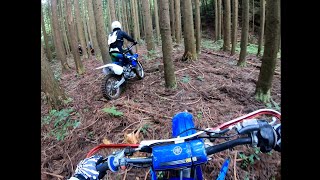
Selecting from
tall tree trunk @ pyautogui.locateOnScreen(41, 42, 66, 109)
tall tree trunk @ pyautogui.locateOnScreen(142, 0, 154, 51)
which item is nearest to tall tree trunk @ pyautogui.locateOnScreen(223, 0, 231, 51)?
tall tree trunk @ pyautogui.locateOnScreen(142, 0, 154, 51)

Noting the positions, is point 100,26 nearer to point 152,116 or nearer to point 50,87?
point 50,87

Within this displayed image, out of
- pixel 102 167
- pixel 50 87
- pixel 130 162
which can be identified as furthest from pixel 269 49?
pixel 50 87

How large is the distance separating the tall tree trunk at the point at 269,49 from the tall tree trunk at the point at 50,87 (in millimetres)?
4906

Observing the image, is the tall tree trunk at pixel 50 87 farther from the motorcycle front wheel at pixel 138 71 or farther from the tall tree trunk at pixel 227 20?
the tall tree trunk at pixel 227 20

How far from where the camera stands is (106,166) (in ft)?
4.82

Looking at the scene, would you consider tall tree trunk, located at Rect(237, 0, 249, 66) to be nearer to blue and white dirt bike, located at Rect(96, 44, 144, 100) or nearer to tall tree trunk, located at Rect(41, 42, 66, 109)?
blue and white dirt bike, located at Rect(96, 44, 144, 100)

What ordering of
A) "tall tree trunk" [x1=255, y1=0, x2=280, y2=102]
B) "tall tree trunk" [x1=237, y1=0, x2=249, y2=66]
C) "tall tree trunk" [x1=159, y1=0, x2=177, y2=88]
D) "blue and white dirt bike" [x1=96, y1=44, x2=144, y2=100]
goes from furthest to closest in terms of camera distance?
"tall tree trunk" [x1=237, y1=0, x2=249, y2=66], "blue and white dirt bike" [x1=96, y1=44, x2=144, y2=100], "tall tree trunk" [x1=159, y1=0, x2=177, y2=88], "tall tree trunk" [x1=255, y1=0, x2=280, y2=102]

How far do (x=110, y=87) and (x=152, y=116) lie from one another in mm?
1825

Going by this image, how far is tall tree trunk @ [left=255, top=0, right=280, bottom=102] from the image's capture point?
4.45m

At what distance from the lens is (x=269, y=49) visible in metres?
4.70

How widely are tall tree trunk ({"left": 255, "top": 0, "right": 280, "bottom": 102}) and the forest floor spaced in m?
0.27
